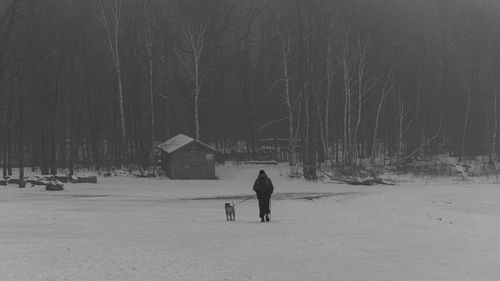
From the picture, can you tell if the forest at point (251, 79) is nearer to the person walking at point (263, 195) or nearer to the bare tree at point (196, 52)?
the bare tree at point (196, 52)

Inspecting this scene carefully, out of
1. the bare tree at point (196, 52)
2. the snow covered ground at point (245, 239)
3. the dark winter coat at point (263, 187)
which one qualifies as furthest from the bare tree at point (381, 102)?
the dark winter coat at point (263, 187)

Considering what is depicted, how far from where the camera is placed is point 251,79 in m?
66.0

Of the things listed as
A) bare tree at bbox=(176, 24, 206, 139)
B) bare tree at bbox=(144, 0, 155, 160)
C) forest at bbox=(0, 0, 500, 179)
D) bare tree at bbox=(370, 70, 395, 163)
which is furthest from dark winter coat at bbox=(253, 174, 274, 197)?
bare tree at bbox=(370, 70, 395, 163)

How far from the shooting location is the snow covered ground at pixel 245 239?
41.2 ft

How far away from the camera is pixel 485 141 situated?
66812 millimetres

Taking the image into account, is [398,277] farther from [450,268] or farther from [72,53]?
[72,53]

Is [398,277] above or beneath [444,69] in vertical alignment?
beneath

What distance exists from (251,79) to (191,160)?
20.5m

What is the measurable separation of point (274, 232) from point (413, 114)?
50.6m

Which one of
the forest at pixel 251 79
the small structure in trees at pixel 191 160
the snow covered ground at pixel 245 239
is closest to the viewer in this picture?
the snow covered ground at pixel 245 239

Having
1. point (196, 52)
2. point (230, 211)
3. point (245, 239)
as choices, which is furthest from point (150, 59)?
point (245, 239)

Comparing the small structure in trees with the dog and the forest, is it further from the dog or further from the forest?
the dog

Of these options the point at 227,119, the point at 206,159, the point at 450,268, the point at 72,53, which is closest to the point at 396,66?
the point at 227,119

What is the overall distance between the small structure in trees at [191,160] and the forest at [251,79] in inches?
180
